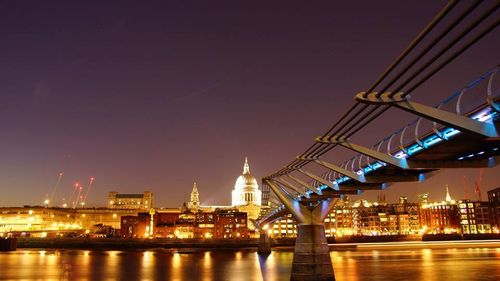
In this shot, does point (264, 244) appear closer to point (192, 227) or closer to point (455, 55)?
point (192, 227)

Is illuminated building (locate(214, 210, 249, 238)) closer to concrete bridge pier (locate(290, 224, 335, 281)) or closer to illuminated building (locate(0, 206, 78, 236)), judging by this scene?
illuminated building (locate(0, 206, 78, 236))

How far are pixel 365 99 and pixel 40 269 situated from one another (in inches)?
2332

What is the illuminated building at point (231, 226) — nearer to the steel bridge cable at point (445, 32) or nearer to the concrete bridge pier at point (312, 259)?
the concrete bridge pier at point (312, 259)

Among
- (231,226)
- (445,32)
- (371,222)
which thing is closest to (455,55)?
(445,32)

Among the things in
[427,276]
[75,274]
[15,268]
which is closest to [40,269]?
[15,268]

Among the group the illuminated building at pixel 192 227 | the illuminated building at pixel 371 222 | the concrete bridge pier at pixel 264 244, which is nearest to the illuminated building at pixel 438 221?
the illuminated building at pixel 371 222

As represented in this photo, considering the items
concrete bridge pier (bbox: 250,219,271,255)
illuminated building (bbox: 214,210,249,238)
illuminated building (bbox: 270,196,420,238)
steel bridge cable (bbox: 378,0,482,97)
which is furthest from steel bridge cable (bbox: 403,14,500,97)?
illuminated building (bbox: 270,196,420,238)

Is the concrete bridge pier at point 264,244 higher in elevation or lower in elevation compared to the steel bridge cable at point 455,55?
lower

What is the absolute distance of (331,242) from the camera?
5930 inches

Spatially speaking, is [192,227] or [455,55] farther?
[192,227]

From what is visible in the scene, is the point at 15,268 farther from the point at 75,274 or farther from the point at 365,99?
the point at 365,99

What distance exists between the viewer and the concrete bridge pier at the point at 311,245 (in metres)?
40.2

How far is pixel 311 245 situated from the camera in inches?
1610

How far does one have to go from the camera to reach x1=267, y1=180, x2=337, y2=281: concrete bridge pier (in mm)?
40188
